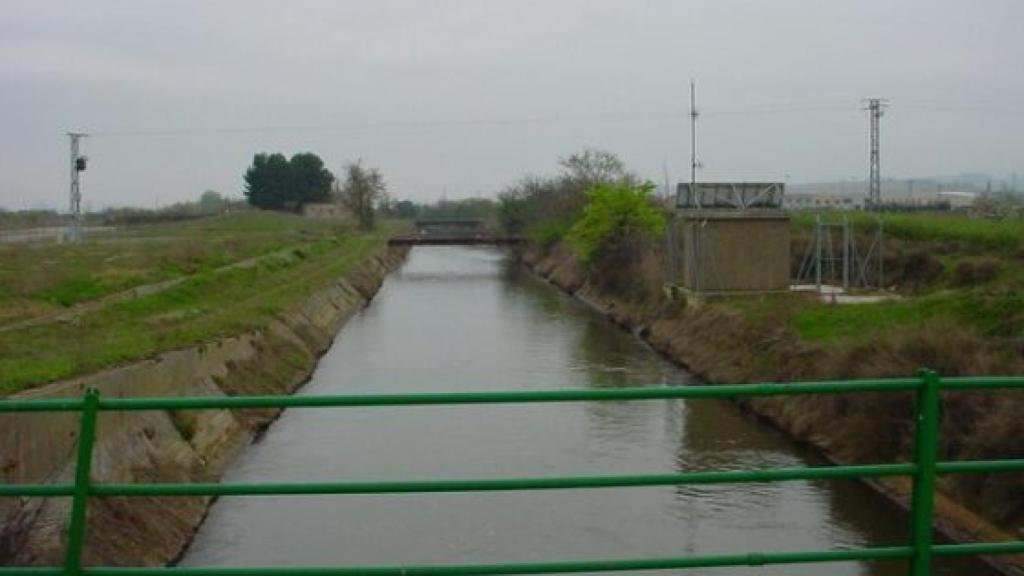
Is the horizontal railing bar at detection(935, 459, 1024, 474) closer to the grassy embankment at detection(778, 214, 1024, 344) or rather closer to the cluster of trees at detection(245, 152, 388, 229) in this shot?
the grassy embankment at detection(778, 214, 1024, 344)

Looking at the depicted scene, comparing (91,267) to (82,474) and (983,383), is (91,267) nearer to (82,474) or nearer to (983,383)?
(82,474)

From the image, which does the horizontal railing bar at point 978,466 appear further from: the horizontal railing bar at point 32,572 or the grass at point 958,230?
the grass at point 958,230

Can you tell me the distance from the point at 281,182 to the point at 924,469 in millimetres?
100186

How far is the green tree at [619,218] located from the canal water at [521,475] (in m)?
14.5

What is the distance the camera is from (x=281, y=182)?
101m

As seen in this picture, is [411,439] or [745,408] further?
[745,408]

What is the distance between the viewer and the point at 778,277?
31078 mm

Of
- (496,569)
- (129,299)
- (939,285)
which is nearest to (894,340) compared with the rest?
(939,285)

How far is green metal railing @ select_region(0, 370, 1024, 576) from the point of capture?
127 inches

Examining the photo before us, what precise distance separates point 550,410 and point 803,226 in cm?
2378

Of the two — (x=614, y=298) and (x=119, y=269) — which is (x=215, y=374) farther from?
(x=614, y=298)

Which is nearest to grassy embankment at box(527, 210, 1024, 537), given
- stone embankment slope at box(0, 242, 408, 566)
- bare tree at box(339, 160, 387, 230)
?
stone embankment slope at box(0, 242, 408, 566)

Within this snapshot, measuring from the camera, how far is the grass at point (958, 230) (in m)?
29.0

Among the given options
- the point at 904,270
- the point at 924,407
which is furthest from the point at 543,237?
the point at 924,407
